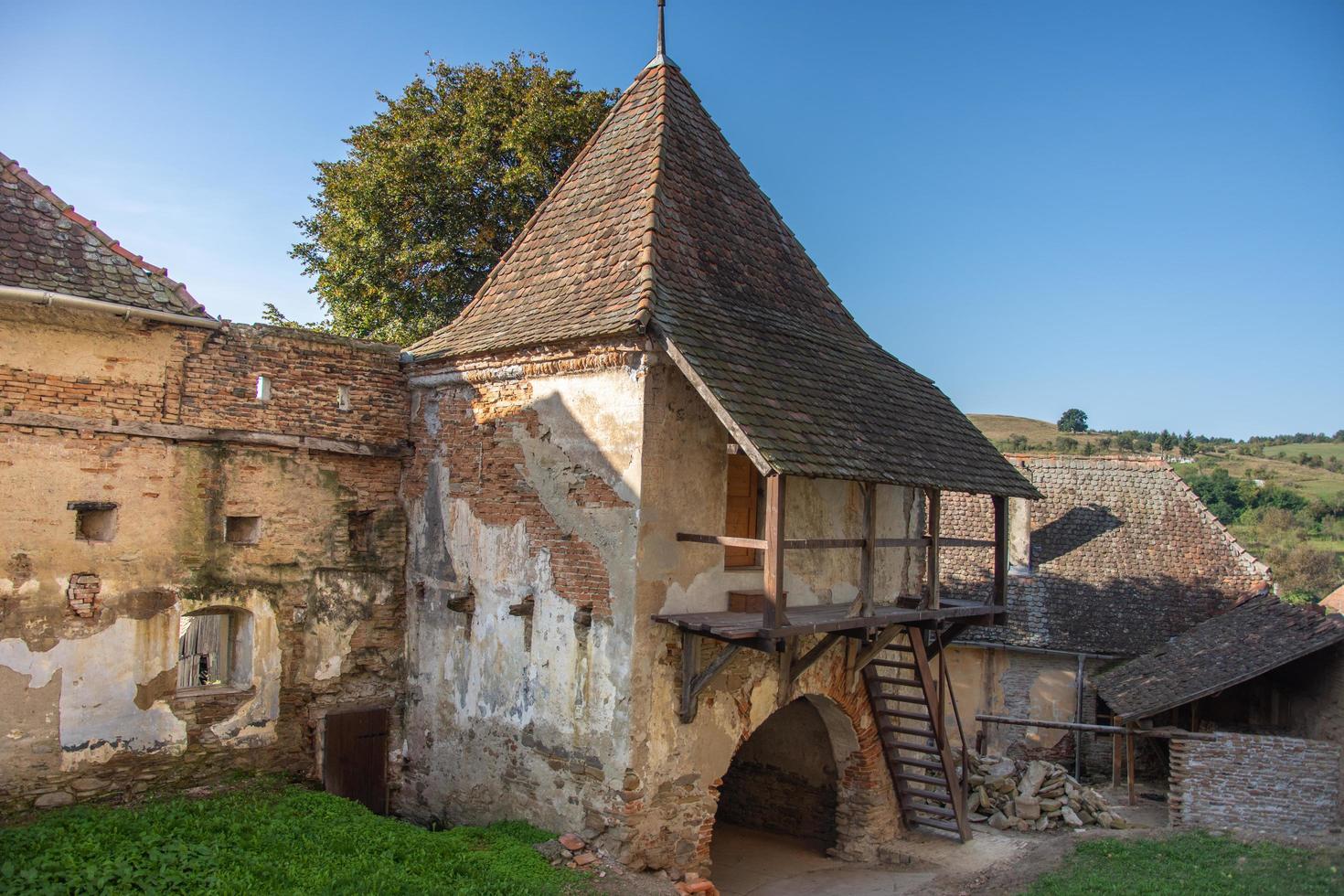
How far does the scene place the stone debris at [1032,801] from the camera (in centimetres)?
1337

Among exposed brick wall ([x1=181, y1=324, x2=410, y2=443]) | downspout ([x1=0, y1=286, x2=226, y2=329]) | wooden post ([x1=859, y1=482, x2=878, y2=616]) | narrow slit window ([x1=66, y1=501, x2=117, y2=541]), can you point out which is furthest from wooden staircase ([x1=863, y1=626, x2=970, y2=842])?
downspout ([x1=0, y1=286, x2=226, y2=329])

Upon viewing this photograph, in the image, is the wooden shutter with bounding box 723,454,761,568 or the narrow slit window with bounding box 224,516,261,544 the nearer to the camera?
the wooden shutter with bounding box 723,454,761,568

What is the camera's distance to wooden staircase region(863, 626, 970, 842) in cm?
1204

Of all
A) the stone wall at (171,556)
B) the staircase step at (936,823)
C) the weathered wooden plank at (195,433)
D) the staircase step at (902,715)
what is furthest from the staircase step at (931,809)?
the weathered wooden plank at (195,433)

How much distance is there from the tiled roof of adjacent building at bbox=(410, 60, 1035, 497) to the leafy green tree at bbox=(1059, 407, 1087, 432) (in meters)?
58.5

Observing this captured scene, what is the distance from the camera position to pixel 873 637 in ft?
37.8

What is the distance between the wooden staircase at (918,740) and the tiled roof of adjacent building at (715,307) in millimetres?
2628

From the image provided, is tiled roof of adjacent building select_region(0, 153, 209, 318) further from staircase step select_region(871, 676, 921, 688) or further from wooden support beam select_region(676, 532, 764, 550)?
staircase step select_region(871, 676, 921, 688)

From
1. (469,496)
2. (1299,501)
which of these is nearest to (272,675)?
(469,496)

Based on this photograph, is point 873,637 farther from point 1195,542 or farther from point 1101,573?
point 1195,542

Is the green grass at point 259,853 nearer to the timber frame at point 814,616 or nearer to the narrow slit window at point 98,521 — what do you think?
the timber frame at point 814,616

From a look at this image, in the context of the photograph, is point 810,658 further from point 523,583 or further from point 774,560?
point 523,583

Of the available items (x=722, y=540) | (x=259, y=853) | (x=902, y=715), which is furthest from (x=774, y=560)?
(x=259, y=853)

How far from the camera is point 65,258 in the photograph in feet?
32.1
